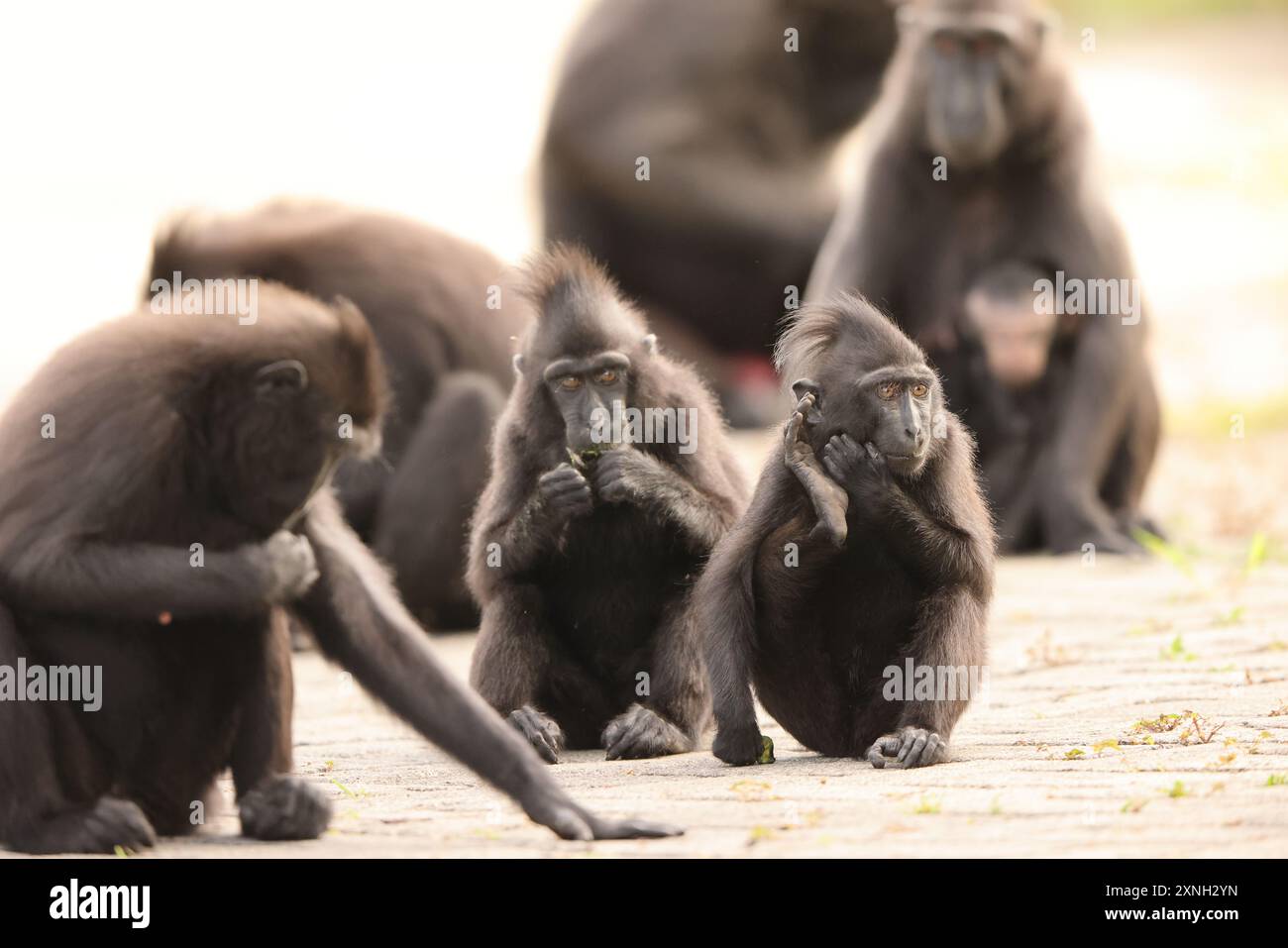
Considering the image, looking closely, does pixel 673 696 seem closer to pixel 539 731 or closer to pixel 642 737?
pixel 642 737

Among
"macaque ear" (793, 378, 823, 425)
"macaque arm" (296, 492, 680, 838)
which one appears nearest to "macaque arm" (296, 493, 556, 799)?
"macaque arm" (296, 492, 680, 838)

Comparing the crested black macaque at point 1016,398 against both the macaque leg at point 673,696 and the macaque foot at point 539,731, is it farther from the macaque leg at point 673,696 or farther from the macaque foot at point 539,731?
the macaque foot at point 539,731

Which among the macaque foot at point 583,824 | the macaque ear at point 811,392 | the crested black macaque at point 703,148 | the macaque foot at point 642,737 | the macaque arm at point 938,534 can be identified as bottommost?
the macaque foot at point 642,737

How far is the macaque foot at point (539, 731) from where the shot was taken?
647 cm

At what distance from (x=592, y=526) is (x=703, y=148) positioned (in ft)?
27.1

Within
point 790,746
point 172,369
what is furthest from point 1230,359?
point 172,369

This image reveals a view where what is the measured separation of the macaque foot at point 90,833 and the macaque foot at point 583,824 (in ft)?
3.17

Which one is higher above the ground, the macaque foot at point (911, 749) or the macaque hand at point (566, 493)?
the macaque hand at point (566, 493)

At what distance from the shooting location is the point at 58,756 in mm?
5172

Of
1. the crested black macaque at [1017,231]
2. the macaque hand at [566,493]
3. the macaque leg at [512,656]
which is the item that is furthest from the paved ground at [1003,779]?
the crested black macaque at [1017,231]

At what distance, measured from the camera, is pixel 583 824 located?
4938 millimetres

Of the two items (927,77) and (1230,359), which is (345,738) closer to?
(927,77)

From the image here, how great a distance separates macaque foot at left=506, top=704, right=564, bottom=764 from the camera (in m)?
6.47

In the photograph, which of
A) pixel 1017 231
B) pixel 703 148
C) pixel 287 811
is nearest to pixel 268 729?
pixel 287 811
